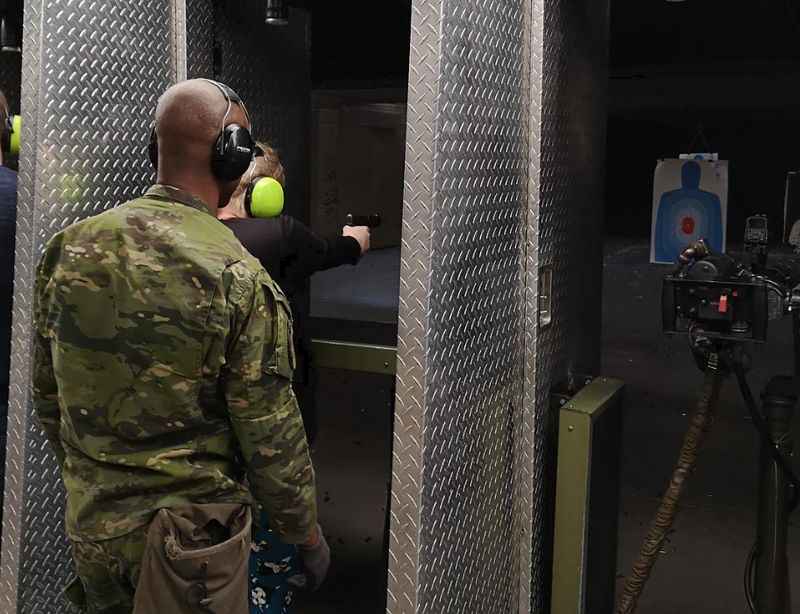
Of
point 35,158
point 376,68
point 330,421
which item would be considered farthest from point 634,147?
point 35,158

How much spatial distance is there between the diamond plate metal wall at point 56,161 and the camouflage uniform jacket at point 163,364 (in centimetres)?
65

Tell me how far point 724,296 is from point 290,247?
3.36 ft

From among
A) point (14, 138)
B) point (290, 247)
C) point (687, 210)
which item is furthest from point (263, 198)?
point (687, 210)

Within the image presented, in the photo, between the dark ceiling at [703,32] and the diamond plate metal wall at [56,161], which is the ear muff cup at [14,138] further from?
the dark ceiling at [703,32]

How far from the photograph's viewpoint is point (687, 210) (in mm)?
5449

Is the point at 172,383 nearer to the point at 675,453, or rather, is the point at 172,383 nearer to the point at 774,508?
the point at 774,508

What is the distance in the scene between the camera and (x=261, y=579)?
2.05m

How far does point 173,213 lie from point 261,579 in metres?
1.05

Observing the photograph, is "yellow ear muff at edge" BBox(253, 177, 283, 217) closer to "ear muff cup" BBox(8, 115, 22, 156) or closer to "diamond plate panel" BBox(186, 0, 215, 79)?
"diamond plate panel" BBox(186, 0, 215, 79)

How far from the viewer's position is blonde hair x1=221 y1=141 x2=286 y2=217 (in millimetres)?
1933

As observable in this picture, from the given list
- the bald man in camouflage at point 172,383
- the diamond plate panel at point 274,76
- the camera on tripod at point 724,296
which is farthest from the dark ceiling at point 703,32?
the bald man in camouflage at point 172,383

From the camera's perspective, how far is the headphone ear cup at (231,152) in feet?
4.70

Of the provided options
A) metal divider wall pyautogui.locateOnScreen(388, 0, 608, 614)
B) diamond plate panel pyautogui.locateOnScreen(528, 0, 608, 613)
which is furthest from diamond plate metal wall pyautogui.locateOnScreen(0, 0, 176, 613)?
diamond plate panel pyautogui.locateOnScreen(528, 0, 608, 613)

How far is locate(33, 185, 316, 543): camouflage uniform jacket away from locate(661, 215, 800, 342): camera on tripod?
108cm
